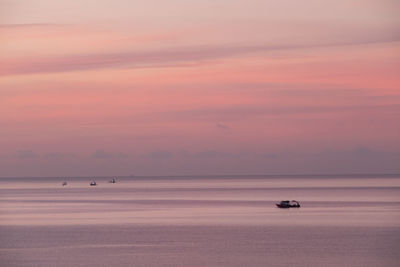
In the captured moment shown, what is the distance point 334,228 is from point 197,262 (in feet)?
69.8

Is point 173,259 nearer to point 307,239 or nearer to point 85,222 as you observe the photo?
point 307,239

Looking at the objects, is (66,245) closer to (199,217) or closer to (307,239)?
(307,239)

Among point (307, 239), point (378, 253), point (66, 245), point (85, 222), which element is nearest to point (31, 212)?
point (85, 222)

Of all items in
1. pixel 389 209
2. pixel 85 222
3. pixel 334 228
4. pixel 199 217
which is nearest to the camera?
pixel 334 228

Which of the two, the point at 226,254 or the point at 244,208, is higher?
the point at 244,208

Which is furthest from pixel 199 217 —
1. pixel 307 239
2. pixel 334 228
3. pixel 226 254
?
pixel 226 254

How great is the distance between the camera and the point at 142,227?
65750 mm

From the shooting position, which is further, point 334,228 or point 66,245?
point 334,228

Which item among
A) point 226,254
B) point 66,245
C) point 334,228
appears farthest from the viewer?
point 334,228

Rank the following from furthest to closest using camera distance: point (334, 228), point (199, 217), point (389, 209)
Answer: point (389, 209), point (199, 217), point (334, 228)

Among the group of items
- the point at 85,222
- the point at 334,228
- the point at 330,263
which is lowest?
the point at 330,263

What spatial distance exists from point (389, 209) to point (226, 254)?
141 ft

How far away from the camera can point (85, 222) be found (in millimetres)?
71562

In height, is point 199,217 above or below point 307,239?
above
